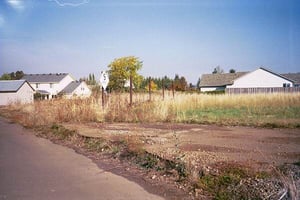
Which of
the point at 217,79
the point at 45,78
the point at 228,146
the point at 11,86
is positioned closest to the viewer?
the point at 228,146

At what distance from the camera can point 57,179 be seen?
536cm

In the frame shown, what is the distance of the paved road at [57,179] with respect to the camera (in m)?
4.57

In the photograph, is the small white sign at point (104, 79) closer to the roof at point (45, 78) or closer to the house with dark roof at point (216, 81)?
the house with dark roof at point (216, 81)

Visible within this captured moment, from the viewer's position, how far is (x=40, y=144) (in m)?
9.29

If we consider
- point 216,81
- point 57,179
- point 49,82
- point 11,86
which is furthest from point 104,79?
point 49,82

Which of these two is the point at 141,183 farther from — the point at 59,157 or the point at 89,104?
the point at 89,104

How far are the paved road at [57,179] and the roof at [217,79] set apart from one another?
56.7 metres

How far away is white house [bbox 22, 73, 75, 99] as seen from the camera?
69.0 m

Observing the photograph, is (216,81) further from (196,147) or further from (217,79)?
(196,147)

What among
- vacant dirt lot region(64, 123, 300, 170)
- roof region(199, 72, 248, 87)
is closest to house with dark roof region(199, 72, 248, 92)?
roof region(199, 72, 248, 87)

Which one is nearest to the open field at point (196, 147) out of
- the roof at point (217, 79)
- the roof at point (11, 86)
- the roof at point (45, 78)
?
the roof at point (11, 86)

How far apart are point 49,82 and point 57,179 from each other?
67.9 m

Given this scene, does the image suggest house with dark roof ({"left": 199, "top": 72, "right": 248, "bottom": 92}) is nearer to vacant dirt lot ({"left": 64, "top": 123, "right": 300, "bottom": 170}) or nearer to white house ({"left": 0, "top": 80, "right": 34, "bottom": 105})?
white house ({"left": 0, "top": 80, "right": 34, "bottom": 105})

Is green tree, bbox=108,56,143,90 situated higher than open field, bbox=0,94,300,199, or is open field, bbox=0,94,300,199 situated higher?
green tree, bbox=108,56,143,90
